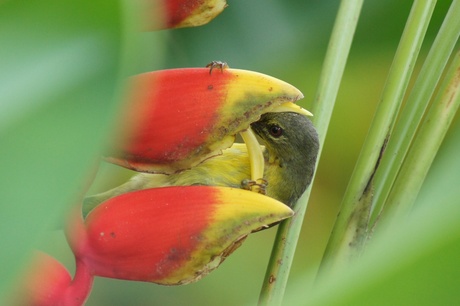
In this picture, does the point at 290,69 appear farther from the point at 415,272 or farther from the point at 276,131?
the point at 415,272

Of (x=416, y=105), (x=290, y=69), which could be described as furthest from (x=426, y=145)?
(x=290, y=69)

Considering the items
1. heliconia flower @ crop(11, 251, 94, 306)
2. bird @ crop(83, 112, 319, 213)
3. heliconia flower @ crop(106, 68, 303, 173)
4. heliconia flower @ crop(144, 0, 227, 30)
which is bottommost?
bird @ crop(83, 112, 319, 213)

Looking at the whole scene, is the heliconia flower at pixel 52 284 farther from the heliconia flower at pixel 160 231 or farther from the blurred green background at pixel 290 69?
the blurred green background at pixel 290 69

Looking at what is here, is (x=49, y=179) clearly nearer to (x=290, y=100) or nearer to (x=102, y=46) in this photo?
(x=102, y=46)

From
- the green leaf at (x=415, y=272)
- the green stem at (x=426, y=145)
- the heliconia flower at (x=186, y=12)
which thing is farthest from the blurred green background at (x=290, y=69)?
the green leaf at (x=415, y=272)

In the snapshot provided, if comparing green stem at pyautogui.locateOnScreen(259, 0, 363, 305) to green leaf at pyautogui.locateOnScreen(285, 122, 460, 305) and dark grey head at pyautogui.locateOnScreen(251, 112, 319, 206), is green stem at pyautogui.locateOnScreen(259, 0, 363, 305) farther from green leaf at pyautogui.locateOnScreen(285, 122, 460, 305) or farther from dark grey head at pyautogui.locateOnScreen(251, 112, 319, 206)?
green leaf at pyautogui.locateOnScreen(285, 122, 460, 305)

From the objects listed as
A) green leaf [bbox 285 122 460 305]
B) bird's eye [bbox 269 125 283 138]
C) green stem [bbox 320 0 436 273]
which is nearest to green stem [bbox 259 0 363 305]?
green stem [bbox 320 0 436 273]
